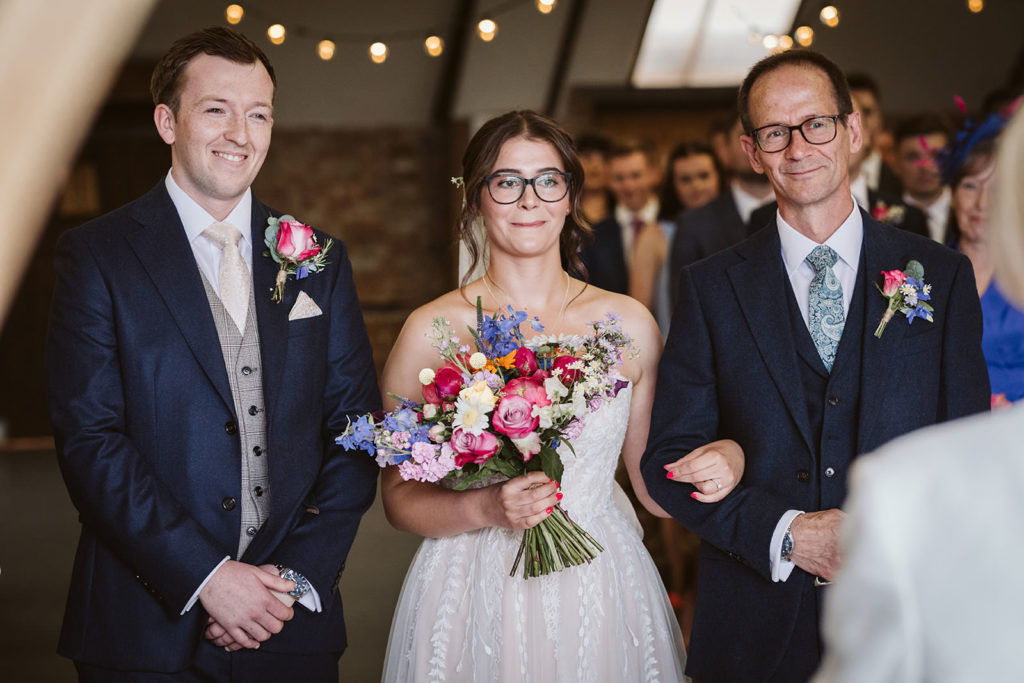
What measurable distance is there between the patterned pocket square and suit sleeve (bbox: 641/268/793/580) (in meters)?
0.86

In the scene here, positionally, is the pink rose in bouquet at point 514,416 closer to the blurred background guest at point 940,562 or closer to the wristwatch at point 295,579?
the wristwatch at point 295,579

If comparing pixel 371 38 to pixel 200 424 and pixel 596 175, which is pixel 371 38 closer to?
pixel 596 175

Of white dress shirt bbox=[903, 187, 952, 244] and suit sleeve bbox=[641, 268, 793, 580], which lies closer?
suit sleeve bbox=[641, 268, 793, 580]

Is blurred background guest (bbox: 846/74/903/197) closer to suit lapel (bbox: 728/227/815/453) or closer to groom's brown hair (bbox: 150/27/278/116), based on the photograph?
suit lapel (bbox: 728/227/815/453)

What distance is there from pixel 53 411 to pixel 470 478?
37.2 inches

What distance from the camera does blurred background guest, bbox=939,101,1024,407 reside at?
3332 mm

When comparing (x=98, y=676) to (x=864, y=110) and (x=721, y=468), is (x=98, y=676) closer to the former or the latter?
(x=721, y=468)

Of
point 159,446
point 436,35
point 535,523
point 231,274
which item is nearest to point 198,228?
point 231,274

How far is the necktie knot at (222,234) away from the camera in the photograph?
2.47m

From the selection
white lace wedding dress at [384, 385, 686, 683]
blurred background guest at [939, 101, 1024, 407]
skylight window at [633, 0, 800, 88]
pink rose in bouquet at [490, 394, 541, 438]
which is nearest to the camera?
pink rose in bouquet at [490, 394, 541, 438]

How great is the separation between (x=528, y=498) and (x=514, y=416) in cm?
25

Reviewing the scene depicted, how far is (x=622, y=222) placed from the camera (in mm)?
6355

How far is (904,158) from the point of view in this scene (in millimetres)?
5855

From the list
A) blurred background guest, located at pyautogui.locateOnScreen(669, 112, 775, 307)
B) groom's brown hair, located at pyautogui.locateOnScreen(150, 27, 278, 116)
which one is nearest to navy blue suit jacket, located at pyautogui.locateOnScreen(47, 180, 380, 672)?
groom's brown hair, located at pyautogui.locateOnScreen(150, 27, 278, 116)
